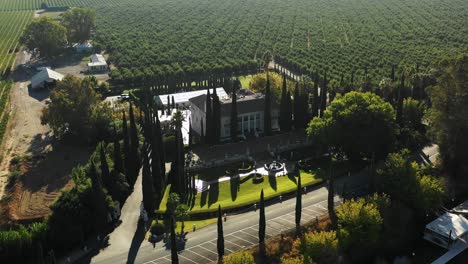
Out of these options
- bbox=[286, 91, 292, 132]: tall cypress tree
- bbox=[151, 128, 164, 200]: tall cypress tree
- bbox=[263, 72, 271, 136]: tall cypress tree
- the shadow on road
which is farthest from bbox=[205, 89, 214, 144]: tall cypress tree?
the shadow on road

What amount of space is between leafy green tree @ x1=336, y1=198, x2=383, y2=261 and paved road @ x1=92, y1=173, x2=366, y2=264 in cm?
663

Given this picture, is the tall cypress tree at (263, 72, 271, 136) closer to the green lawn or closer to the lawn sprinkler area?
the lawn sprinkler area

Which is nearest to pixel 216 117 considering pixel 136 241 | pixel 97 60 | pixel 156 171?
pixel 156 171

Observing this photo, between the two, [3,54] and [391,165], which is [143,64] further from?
Answer: [391,165]

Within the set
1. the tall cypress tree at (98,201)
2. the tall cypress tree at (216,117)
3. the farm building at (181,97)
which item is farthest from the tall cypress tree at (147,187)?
the farm building at (181,97)

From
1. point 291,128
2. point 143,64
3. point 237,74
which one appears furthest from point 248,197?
point 143,64

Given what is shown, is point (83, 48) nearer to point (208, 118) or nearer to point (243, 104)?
point (243, 104)

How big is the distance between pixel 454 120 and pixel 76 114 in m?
67.0

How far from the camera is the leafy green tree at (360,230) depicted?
2296 inches

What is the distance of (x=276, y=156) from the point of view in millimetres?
89188

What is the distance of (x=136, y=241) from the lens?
63531 mm

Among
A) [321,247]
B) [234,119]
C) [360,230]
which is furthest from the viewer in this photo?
[234,119]

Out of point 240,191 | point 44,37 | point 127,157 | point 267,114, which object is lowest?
point 240,191

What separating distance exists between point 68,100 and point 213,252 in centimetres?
5033
